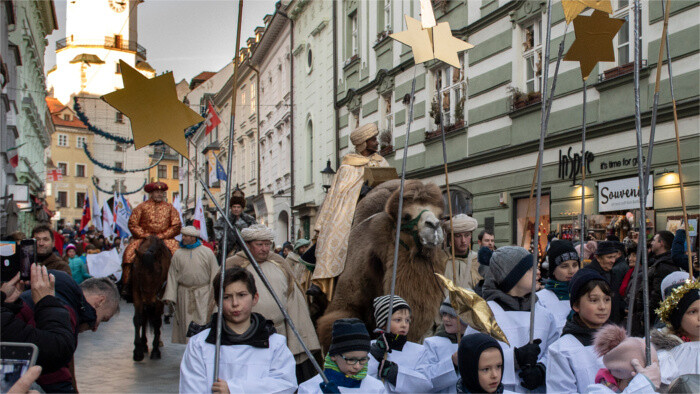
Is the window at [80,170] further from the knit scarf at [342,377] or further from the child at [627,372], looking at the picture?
the child at [627,372]

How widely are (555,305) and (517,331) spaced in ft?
2.91

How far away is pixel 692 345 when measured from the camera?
3.96 m

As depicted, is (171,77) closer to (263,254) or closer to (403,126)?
(263,254)

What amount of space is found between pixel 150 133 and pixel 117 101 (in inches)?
8.9

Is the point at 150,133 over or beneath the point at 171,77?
beneath

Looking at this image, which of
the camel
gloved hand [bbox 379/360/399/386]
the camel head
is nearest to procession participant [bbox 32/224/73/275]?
the camel

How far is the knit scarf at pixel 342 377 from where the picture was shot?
3885 millimetres

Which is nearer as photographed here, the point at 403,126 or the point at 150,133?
the point at 150,133

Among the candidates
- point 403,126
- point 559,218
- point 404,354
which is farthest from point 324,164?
point 404,354

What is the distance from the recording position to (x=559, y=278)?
18.3ft

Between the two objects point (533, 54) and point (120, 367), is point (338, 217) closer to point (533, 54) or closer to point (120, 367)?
point (120, 367)

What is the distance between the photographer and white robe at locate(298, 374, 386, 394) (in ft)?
12.8

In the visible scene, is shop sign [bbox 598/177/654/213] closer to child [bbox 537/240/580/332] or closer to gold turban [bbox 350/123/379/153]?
gold turban [bbox 350/123/379/153]

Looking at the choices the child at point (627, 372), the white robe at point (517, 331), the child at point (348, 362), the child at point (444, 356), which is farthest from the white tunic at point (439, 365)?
the child at point (627, 372)
